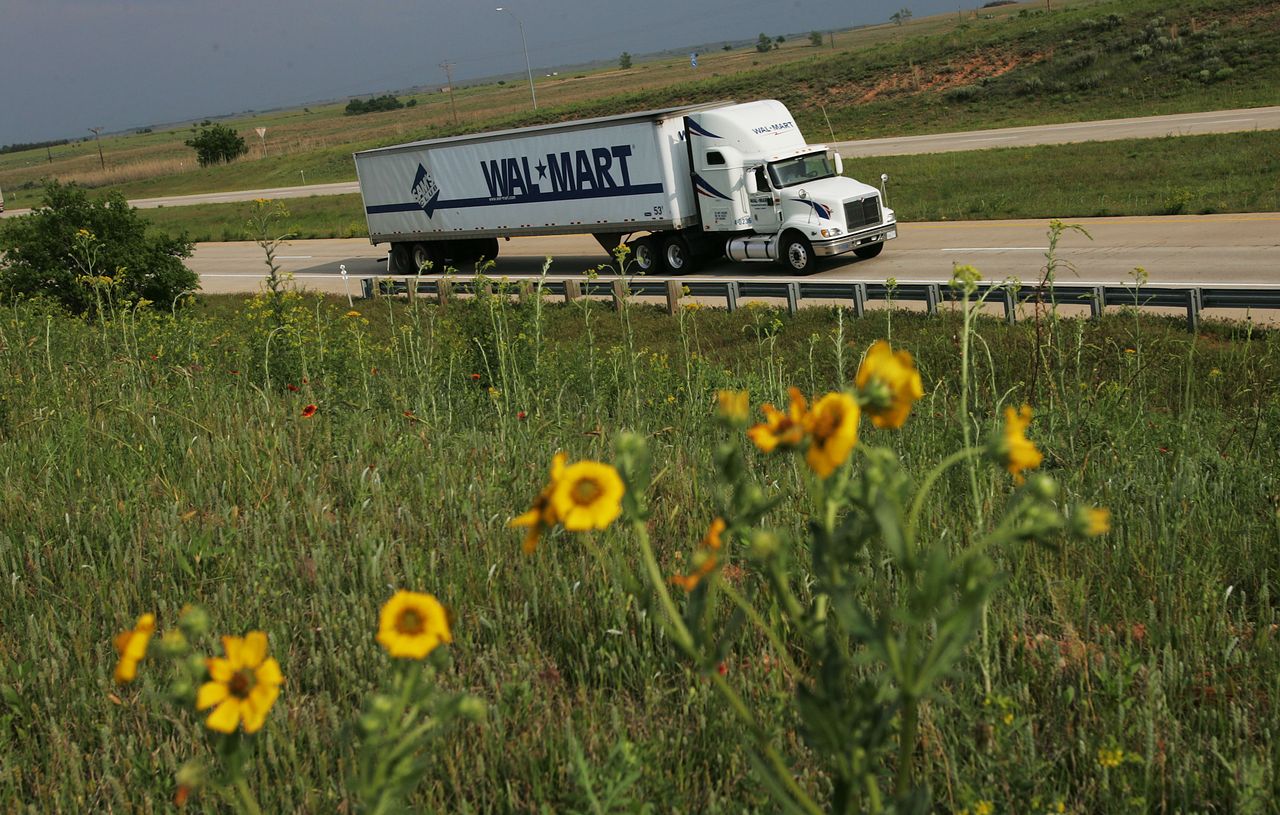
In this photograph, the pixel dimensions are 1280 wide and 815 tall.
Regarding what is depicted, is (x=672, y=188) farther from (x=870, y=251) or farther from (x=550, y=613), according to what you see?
(x=550, y=613)

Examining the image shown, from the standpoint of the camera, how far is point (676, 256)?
2345 cm

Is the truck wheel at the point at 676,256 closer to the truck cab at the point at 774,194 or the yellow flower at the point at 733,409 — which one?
the truck cab at the point at 774,194

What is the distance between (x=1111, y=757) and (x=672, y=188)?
823 inches

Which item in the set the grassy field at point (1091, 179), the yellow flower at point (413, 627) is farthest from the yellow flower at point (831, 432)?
the grassy field at point (1091, 179)

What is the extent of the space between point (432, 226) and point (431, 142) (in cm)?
206

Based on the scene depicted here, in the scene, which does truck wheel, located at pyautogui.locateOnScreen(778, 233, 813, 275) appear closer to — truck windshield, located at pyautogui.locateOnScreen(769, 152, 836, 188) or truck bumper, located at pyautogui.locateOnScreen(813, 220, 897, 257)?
truck bumper, located at pyautogui.locateOnScreen(813, 220, 897, 257)

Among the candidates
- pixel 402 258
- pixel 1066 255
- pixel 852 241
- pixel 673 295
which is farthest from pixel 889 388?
pixel 402 258

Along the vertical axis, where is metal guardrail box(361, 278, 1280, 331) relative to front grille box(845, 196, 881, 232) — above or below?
below

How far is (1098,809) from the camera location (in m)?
2.63

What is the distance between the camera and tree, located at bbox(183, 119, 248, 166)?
73750 millimetres

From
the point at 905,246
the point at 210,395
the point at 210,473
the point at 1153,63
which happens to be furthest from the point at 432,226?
the point at 1153,63

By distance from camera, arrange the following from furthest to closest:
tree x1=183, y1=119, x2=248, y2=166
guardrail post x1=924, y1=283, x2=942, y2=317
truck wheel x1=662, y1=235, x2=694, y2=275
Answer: tree x1=183, y1=119, x2=248, y2=166 < truck wheel x1=662, y1=235, x2=694, y2=275 < guardrail post x1=924, y1=283, x2=942, y2=317

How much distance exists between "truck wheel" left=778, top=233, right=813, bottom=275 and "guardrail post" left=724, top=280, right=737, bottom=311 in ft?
10.2

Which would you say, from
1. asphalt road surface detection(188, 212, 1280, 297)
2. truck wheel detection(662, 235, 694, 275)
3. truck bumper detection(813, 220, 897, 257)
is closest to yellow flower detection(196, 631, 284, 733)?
asphalt road surface detection(188, 212, 1280, 297)
